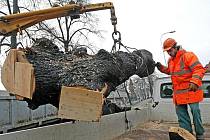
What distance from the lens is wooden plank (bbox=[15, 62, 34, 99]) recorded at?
17.6 ft

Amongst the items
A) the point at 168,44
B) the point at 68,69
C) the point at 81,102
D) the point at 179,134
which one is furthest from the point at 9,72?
the point at 179,134

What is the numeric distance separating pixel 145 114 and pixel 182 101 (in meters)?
5.00

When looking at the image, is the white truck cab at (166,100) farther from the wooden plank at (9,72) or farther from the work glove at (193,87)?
the wooden plank at (9,72)

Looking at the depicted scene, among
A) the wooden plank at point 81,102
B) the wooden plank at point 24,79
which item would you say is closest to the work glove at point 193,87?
the wooden plank at point 81,102

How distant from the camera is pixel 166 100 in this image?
384 inches

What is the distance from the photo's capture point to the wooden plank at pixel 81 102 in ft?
16.3

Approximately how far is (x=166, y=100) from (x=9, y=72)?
16.6 ft

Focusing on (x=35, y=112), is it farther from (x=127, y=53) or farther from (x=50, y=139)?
(x=50, y=139)

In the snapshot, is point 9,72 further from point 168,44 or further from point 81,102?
point 168,44

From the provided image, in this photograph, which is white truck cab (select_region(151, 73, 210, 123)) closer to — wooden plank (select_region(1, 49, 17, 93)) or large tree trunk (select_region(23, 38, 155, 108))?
large tree trunk (select_region(23, 38, 155, 108))

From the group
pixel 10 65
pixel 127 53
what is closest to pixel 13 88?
pixel 10 65

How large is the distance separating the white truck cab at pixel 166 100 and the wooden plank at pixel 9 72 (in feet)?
15.7

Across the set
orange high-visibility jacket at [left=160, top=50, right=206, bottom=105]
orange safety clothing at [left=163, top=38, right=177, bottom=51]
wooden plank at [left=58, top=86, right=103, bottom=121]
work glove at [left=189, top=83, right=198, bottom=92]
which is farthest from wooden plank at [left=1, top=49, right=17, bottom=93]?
work glove at [left=189, top=83, right=198, bottom=92]

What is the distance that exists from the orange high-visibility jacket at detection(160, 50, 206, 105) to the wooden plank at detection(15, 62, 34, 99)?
87.8 inches
